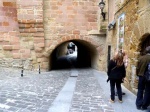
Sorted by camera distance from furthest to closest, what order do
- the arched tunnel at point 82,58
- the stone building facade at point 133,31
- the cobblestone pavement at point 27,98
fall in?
the arched tunnel at point 82,58 → the stone building facade at point 133,31 → the cobblestone pavement at point 27,98

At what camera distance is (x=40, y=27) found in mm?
9797

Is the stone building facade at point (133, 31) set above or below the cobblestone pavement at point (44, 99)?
above

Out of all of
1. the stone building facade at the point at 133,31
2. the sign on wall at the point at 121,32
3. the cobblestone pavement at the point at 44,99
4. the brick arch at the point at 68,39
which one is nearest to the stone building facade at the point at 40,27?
the brick arch at the point at 68,39

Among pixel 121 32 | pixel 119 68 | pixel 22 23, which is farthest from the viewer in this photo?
pixel 22 23

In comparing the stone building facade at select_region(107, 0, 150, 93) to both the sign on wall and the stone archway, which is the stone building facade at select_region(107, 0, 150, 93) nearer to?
the sign on wall

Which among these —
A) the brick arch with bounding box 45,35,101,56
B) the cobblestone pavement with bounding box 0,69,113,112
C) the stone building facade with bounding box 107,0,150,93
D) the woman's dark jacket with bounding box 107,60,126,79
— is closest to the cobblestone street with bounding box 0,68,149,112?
the cobblestone pavement with bounding box 0,69,113,112

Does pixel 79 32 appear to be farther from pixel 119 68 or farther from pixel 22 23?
pixel 119 68

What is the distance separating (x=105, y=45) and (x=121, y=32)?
352 centimetres

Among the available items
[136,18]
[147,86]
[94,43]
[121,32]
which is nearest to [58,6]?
[94,43]

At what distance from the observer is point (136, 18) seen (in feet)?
→ 17.5

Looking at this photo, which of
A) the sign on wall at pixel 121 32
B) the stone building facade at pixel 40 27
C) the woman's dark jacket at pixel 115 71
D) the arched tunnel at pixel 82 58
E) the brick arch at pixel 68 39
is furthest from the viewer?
the arched tunnel at pixel 82 58

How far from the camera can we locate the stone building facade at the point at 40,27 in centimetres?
967

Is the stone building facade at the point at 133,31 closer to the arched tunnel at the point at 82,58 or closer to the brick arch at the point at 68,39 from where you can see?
the brick arch at the point at 68,39

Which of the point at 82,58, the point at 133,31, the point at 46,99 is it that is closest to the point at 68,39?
the point at 133,31
